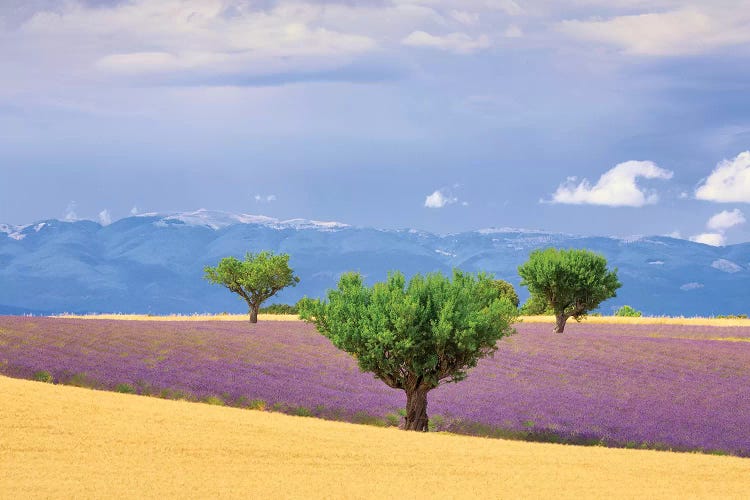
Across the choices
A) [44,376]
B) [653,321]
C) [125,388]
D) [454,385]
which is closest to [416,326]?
[454,385]

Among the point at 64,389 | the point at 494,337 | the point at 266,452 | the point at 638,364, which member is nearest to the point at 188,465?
the point at 266,452

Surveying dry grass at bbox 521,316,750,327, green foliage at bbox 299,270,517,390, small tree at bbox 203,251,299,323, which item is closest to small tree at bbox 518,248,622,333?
dry grass at bbox 521,316,750,327

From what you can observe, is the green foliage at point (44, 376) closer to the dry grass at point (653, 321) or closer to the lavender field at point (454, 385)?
the lavender field at point (454, 385)

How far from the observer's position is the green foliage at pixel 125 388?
75.0 ft

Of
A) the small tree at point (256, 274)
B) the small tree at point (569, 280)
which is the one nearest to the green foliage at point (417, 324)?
the small tree at point (256, 274)

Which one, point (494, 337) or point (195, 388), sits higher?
point (494, 337)

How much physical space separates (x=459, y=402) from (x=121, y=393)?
346 inches

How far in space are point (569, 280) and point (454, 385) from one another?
21464 mm

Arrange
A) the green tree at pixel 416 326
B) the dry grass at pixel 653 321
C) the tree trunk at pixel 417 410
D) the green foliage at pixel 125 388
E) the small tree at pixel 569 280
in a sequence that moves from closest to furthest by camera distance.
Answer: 1. the green tree at pixel 416 326
2. the tree trunk at pixel 417 410
3. the green foliage at pixel 125 388
4. the small tree at pixel 569 280
5. the dry grass at pixel 653 321

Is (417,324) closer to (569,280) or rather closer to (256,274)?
(256,274)

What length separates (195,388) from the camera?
78.2 feet

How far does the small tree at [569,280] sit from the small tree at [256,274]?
12533mm

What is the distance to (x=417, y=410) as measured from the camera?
22.3m

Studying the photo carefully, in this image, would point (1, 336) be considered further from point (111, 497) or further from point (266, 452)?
point (111, 497)
